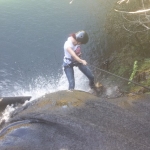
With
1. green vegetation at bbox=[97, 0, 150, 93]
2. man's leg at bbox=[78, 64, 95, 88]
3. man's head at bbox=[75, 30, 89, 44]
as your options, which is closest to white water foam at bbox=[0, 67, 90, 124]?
man's leg at bbox=[78, 64, 95, 88]

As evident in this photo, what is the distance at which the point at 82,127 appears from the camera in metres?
3.99

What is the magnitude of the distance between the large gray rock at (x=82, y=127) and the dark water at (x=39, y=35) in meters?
5.99

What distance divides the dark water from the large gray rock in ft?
19.7

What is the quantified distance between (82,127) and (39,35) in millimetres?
12100

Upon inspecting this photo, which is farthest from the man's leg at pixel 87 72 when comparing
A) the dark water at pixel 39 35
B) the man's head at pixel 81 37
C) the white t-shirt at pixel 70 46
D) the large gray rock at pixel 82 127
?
the dark water at pixel 39 35

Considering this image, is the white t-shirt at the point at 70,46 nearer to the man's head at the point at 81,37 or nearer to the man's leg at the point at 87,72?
the man's head at the point at 81,37

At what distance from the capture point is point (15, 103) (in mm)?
7625

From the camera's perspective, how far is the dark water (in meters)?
12.0

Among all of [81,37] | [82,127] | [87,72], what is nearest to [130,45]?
[87,72]

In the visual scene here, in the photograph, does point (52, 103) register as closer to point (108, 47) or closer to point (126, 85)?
point (126, 85)

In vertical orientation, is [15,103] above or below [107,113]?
below

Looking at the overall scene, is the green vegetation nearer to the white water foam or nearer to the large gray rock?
the white water foam

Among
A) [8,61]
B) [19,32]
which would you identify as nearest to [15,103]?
[8,61]

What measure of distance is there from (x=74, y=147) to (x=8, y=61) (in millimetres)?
10549
